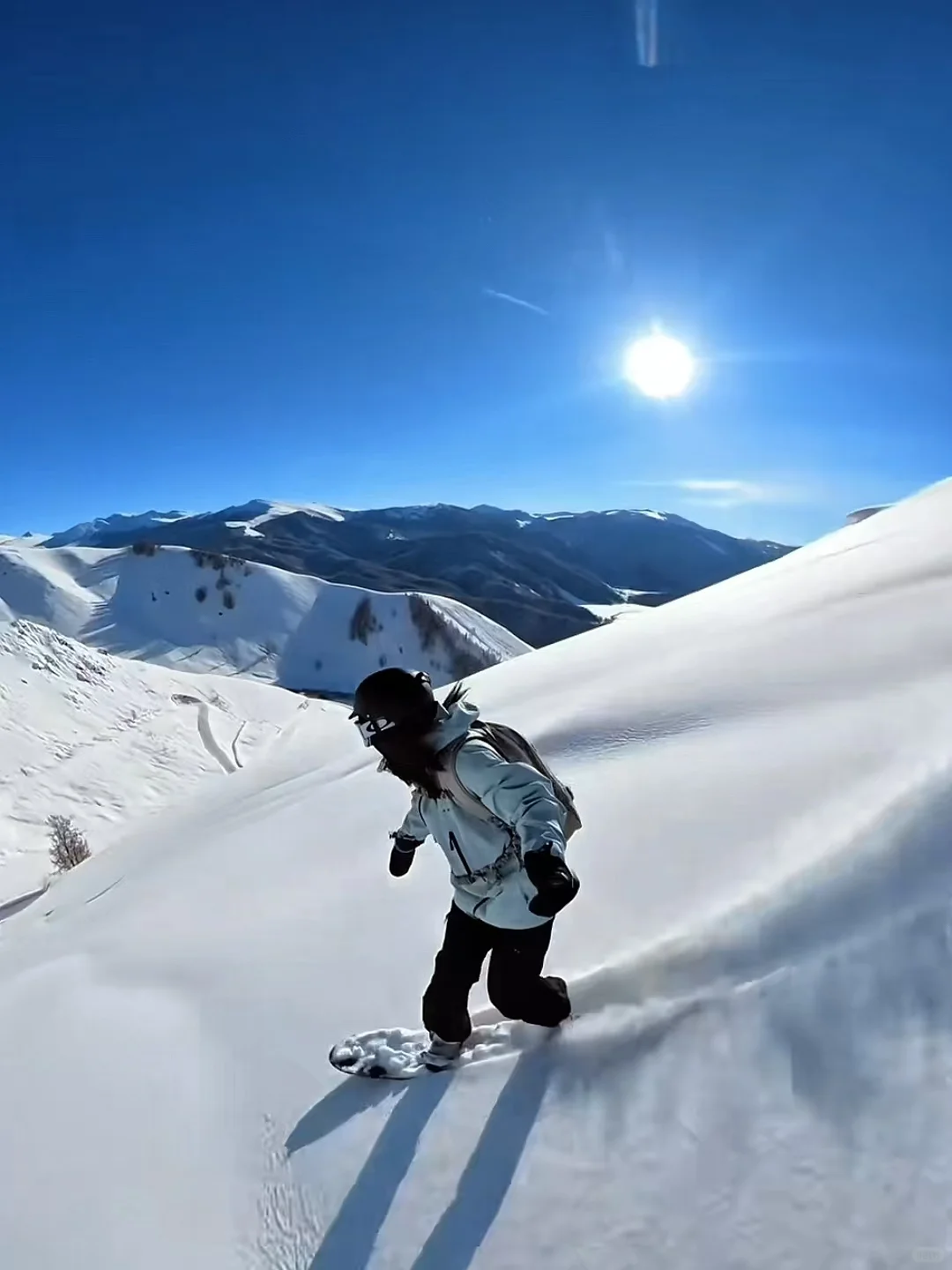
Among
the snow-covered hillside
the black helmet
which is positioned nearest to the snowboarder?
the black helmet

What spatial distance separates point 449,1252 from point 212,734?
27.8 meters

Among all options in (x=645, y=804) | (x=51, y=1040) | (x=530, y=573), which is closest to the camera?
(x=51, y=1040)

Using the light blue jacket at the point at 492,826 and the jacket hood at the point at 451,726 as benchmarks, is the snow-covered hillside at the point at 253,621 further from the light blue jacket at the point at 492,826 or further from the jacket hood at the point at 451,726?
the jacket hood at the point at 451,726

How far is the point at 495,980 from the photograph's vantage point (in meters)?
2.30

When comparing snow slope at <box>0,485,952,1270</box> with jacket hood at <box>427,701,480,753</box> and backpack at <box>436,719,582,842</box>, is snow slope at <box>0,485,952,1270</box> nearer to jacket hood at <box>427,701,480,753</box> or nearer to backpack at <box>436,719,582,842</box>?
backpack at <box>436,719,582,842</box>

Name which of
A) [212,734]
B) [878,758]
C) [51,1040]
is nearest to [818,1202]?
[878,758]

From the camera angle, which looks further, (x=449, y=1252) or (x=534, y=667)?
(x=534, y=667)

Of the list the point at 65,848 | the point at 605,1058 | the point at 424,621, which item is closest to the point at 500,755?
the point at 605,1058

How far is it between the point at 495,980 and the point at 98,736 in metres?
26.3

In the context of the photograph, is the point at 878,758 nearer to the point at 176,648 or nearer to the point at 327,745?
the point at 327,745

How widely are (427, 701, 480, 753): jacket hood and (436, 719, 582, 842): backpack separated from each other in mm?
28

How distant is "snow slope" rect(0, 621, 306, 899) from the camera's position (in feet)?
60.6

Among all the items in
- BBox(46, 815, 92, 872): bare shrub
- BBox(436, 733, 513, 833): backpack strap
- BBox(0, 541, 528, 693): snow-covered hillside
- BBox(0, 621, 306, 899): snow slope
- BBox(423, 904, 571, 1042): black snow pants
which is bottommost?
BBox(423, 904, 571, 1042): black snow pants

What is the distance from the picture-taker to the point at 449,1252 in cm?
170
